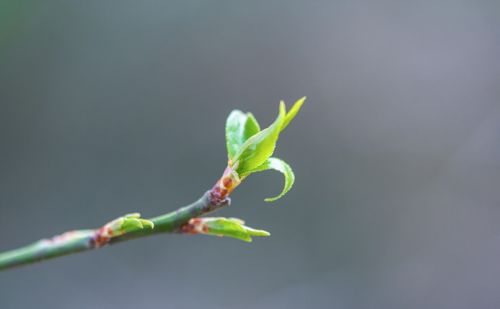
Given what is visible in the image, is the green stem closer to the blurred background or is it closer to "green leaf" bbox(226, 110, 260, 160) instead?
"green leaf" bbox(226, 110, 260, 160)

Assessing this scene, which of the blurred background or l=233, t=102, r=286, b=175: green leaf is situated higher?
the blurred background

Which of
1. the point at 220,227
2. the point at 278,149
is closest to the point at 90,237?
the point at 220,227

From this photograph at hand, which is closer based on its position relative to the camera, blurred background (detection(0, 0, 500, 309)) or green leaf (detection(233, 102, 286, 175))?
green leaf (detection(233, 102, 286, 175))

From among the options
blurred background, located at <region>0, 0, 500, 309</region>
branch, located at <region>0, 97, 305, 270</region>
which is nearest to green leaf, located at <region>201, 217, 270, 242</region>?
branch, located at <region>0, 97, 305, 270</region>

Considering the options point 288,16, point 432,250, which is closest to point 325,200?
point 432,250

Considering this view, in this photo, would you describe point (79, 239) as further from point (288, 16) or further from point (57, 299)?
point (288, 16)

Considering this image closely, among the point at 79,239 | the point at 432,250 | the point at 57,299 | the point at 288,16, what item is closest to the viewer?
the point at 79,239

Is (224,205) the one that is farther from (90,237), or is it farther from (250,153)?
(90,237)

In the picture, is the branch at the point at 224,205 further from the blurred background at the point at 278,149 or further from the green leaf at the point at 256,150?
the blurred background at the point at 278,149
